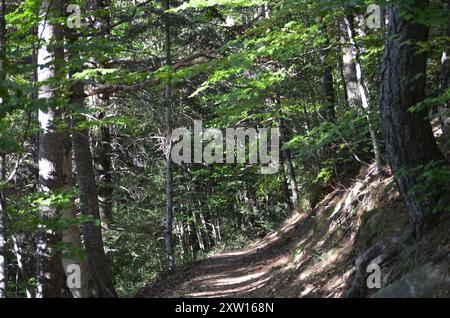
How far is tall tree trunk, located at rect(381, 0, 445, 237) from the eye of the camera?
6.14 metres


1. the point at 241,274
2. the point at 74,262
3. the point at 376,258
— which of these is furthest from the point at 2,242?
the point at 241,274

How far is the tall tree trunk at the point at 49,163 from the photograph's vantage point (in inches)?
289

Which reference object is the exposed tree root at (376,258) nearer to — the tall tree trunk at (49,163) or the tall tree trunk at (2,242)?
the tall tree trunk at (49,163)

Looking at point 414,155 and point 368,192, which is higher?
point 414,155

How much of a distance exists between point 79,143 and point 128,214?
7.07 m

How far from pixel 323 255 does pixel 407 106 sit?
4618 millimetres

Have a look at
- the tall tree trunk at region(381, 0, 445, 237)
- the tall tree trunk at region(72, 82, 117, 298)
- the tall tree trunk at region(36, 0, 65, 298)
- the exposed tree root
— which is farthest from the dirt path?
the tall tree trunk at region(36, 0, 65, 298)

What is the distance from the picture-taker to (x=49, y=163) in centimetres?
815

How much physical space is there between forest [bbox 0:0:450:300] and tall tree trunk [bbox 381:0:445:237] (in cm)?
2

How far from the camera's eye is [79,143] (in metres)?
10.5

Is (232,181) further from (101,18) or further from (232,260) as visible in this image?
(101,18)

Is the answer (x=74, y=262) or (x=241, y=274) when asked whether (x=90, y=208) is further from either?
(x=241, y=274)

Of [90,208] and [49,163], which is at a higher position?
[49,163]
